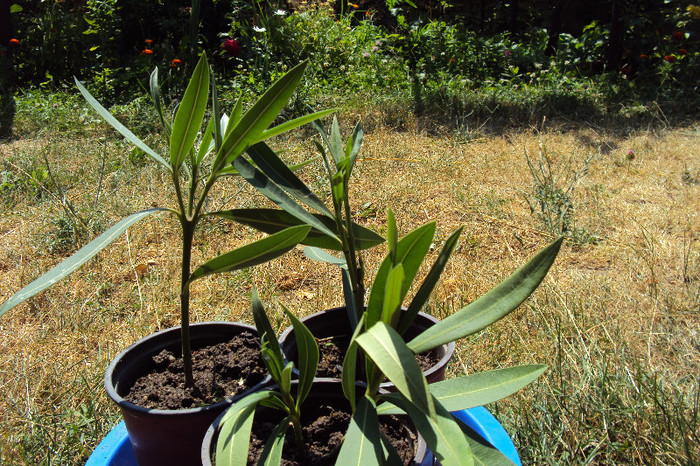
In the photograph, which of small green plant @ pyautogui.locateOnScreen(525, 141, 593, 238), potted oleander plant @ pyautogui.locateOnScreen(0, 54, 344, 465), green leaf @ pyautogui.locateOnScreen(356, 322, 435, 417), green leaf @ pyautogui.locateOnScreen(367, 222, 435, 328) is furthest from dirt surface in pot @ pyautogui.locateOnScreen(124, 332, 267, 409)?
small green plant @ pyautogui.locateOnScreen(525, 141, 593, 238)

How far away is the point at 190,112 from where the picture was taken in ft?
2.82

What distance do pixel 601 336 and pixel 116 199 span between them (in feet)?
7.17

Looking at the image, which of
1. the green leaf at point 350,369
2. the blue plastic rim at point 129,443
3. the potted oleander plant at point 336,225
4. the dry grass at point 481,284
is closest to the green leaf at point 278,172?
the potted oleander plant at point 336,225

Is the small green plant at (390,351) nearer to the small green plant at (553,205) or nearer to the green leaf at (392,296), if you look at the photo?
the green leaf at (392,296)

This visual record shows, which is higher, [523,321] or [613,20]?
[613,20]

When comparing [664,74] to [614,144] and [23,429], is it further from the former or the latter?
[23,429]

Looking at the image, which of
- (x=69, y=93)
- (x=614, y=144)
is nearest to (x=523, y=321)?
(x=614, y=144)

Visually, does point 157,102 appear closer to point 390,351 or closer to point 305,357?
point 305,357

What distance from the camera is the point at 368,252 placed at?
239 cm

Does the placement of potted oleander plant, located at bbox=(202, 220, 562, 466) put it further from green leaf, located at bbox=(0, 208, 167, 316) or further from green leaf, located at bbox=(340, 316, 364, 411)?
green leaf, located at bbox=(0, 208, 167, 316)

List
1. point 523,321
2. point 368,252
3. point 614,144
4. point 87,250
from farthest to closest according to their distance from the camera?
point 614,144, point 368,252, point 523,321, point 87,250

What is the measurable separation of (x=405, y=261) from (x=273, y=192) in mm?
217

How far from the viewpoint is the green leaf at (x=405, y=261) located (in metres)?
0.77

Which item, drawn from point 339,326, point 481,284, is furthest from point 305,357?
point 481,284
